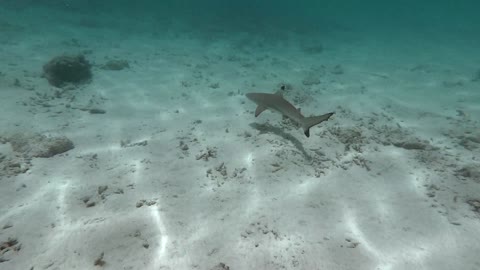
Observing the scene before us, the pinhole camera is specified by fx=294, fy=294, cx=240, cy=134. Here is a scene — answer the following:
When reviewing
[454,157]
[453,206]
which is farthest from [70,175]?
[454,157]

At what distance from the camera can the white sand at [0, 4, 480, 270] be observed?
11.7 ft

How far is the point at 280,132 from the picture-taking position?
260 inches

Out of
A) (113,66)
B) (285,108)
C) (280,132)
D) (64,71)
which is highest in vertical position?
(285,108)

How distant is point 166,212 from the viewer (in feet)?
13.7

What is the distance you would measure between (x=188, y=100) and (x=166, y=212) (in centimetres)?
545

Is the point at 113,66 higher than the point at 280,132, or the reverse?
the point at 280,132

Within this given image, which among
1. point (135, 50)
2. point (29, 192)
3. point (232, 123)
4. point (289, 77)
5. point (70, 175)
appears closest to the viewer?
point (29, 192)

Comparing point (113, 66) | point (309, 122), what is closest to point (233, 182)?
point (309, 122)

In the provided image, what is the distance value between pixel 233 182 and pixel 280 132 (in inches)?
84.5

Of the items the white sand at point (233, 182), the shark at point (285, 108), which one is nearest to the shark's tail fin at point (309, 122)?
the shark at point (285, 108)

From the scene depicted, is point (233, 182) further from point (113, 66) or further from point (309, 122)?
point (113, 66)

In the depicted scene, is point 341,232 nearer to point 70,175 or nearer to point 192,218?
point 192,218

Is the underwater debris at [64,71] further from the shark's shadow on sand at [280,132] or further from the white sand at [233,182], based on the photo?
the shark's shadow on sand at [280,132]

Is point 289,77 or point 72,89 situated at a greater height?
point 72,89
